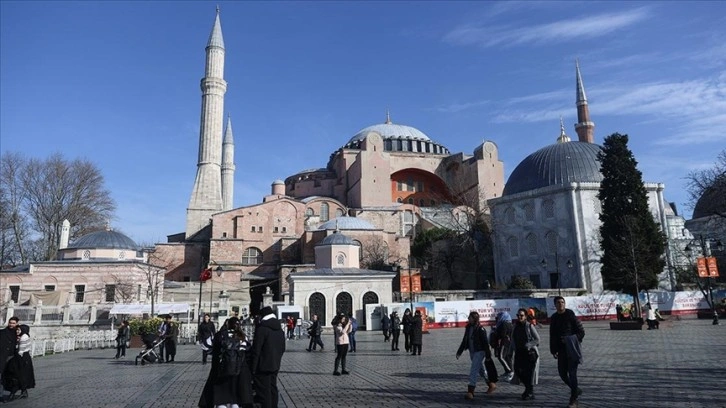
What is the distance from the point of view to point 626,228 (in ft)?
82.6

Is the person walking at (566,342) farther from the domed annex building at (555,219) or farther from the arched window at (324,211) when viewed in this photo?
the arched window at (324,211)

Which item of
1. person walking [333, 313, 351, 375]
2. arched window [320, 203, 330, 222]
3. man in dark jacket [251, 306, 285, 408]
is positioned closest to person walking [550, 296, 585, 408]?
man in dark jacket [251, 306, 285, 408]

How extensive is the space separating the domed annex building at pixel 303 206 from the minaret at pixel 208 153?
3.3 inches

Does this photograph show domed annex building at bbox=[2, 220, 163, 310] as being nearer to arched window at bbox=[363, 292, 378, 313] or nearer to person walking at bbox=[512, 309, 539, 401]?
arched window at bbox=[363, 292, 378, 313]

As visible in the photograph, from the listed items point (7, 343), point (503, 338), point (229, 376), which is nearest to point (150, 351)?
point (7, 343)

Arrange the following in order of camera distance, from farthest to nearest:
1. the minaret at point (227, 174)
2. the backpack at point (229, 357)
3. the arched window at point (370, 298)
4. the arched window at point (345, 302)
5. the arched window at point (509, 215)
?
the minaret at point (227, 174)
the arched window at point (509, 215)
the arched window at point (370, 298)
the arched window at point (345, 302)
the backpack at point (229, 357)

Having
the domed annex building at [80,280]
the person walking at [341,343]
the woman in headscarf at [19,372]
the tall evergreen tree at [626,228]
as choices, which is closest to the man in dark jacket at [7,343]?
the woman in headscarf at [19,372]

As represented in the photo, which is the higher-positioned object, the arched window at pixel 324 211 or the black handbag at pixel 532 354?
the arched window at pixel 324 211

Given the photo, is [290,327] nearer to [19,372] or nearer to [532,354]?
[19,372]

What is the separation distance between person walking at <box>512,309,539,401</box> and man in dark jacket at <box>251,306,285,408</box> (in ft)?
10.6

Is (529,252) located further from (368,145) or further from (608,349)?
(608,349)

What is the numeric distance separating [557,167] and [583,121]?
12.9 metres

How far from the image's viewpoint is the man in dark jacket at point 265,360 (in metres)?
5.25

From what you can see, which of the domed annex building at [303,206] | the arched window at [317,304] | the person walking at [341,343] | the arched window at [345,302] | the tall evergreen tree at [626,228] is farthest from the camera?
the domed annex building at [303,206]
